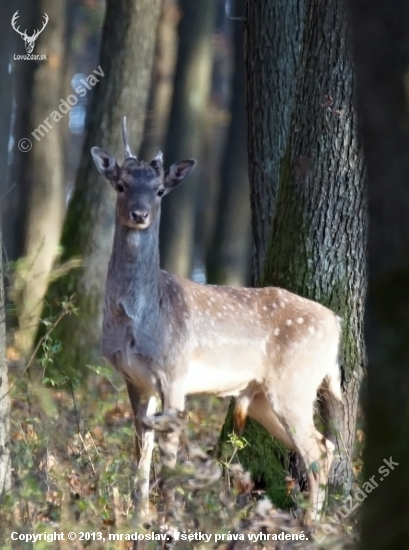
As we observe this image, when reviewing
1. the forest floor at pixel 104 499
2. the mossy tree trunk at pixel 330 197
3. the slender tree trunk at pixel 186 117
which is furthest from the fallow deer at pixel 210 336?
the slender tree trunk at pixel 186 117

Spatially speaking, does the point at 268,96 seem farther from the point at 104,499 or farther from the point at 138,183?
the point at 104,499

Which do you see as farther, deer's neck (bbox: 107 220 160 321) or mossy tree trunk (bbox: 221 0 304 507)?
mossy tree trunk (bbox: 221 0 304 507)

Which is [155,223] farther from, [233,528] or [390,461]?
[390,461]

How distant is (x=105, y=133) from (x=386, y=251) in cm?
839

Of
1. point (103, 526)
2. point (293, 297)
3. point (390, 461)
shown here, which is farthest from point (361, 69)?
point (293, 297)

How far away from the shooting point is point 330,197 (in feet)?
23.3

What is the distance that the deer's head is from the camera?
703cm

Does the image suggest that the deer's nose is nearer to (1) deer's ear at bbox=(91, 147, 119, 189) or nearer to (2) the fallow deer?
(2) the fallow deer

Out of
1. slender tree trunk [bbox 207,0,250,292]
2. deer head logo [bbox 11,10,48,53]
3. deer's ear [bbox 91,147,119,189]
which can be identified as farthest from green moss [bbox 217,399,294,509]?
slender tree trunk [bbox 207,0,250,292]

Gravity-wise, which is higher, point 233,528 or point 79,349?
point 233,528

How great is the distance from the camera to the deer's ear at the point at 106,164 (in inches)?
287

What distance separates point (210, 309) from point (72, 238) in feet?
14.5

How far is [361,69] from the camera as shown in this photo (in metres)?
3.38

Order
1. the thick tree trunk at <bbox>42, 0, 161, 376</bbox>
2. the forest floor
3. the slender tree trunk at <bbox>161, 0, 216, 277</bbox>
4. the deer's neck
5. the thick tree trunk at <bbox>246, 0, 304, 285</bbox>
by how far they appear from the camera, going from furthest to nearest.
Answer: the slender tree trunk at <bbox>161, 0, 216, 277</bbox> → the thick tree trunk at <bbox>42, 0, 161, 376</bbox> → the thick tree trunk at <bbox>246, 0, 304, 285</bbox> → the deer's neck → the forest floor
